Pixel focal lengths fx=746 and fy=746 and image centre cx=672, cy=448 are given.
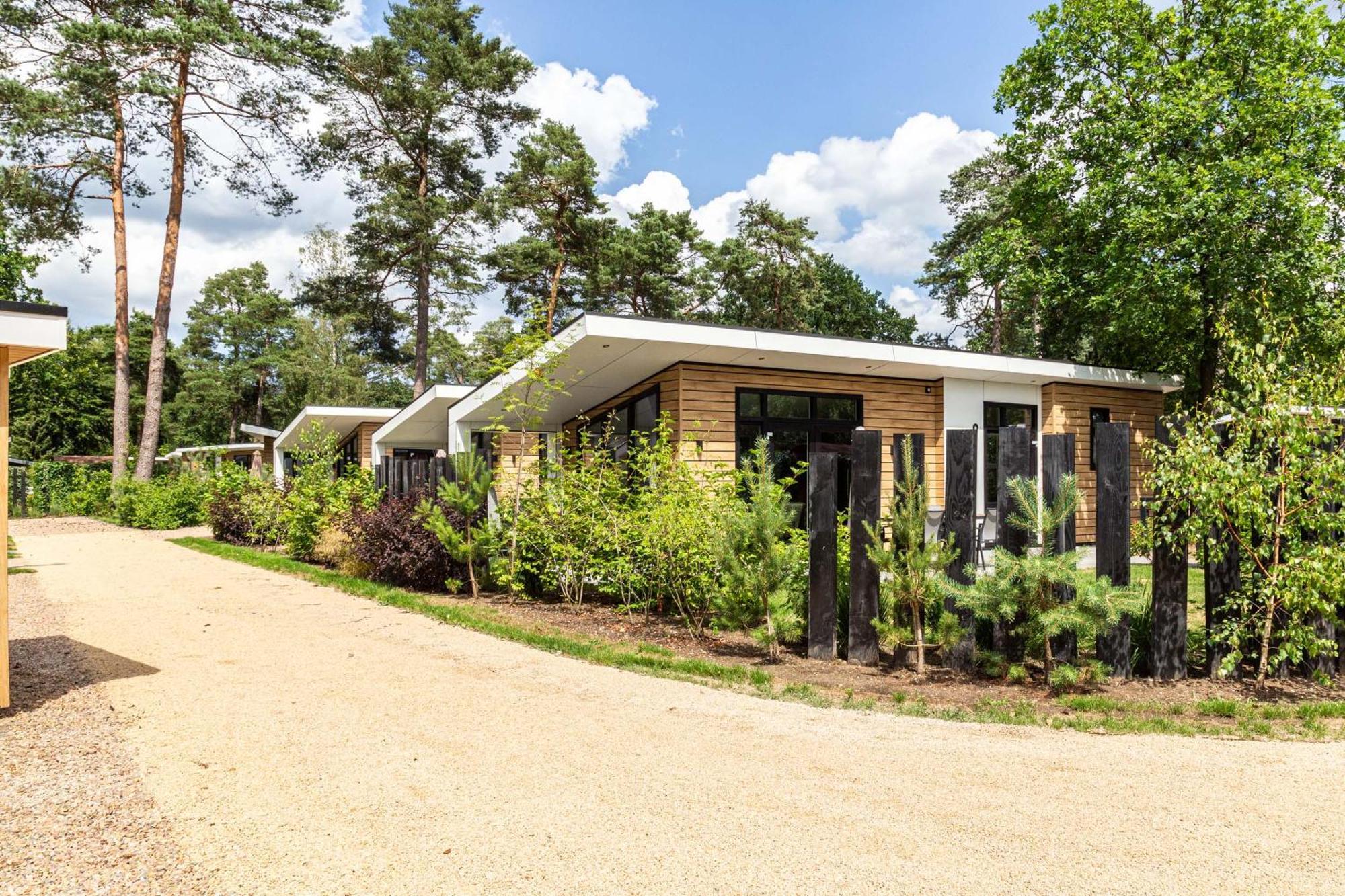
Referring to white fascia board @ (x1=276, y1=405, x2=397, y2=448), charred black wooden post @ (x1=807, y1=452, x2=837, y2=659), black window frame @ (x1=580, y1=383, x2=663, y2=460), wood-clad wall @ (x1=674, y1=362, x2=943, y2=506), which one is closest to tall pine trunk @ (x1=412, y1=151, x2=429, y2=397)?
white fascia board @ (x1=276, y1=405, x2=397, y2=448)

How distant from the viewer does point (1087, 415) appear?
1246 centimetres

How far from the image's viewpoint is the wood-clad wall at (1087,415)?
1210cm

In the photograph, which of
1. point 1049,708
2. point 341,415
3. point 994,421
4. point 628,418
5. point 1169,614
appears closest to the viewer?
point 1049,708

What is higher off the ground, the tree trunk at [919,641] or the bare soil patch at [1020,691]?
the tree trunk at [919,641]

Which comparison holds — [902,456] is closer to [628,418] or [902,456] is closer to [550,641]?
[550,641]

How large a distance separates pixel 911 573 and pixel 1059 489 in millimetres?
983

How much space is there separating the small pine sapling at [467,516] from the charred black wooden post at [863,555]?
4.17 meters

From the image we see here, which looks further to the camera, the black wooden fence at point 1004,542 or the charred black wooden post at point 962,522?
the charred black wooden post at point 962,522

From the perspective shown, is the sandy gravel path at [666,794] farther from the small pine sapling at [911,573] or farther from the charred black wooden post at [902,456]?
the charred black wooden post at [902,456]

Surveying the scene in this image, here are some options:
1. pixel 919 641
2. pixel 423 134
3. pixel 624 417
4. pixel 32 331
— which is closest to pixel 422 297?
pixel 423 134

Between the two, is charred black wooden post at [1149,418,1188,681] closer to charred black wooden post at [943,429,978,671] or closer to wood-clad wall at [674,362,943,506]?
charred black wooden post at [943,429,978,671]

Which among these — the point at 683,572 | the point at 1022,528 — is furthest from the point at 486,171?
the point at 1022,528

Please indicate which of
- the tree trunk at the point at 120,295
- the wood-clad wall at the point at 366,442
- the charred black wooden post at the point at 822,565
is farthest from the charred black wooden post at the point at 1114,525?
the tree trunk at the point at 120,295

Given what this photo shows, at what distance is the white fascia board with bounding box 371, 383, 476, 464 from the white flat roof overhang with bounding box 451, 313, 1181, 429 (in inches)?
42.2
